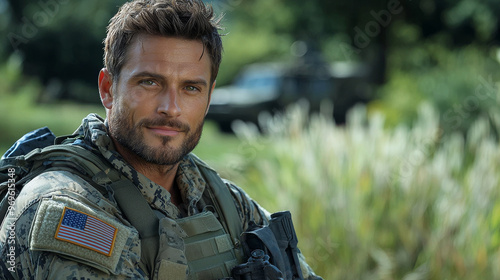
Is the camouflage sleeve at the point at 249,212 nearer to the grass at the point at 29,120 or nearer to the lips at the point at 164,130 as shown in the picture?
the lips at the point at 164,130

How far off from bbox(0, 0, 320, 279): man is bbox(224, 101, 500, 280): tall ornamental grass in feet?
7.90

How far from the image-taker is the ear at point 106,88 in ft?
7.19

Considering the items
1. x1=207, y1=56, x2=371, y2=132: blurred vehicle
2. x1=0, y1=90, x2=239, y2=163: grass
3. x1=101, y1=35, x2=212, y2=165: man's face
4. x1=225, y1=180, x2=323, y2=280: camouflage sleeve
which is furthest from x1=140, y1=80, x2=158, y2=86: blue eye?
x1=207, y1=56, x2=371, y2=132: blurred vehicle

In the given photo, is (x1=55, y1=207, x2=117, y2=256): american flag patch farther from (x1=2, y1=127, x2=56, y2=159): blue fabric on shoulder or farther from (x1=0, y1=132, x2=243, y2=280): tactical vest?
(x1=2, y1=127, x2=56, y2=159): blue fabric on shoulder

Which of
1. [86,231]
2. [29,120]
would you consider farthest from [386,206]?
[29,120]

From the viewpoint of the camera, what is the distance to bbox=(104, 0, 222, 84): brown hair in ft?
6.82

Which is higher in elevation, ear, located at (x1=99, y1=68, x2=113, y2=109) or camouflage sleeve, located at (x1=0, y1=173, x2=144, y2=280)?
ear, located at (x1=99, y1=68, x2=113, y2=109)

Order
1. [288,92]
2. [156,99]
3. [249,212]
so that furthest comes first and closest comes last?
[288,92] → [249,212] → [156,99]

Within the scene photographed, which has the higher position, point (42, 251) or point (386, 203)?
point (42, 251)

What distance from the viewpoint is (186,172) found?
2340 millimetres

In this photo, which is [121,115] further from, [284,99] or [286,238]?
[284,99]

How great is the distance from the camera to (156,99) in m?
2.06

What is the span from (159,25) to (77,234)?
73 cm

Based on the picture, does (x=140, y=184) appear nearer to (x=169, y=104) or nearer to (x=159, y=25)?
(x=169, y=104)
